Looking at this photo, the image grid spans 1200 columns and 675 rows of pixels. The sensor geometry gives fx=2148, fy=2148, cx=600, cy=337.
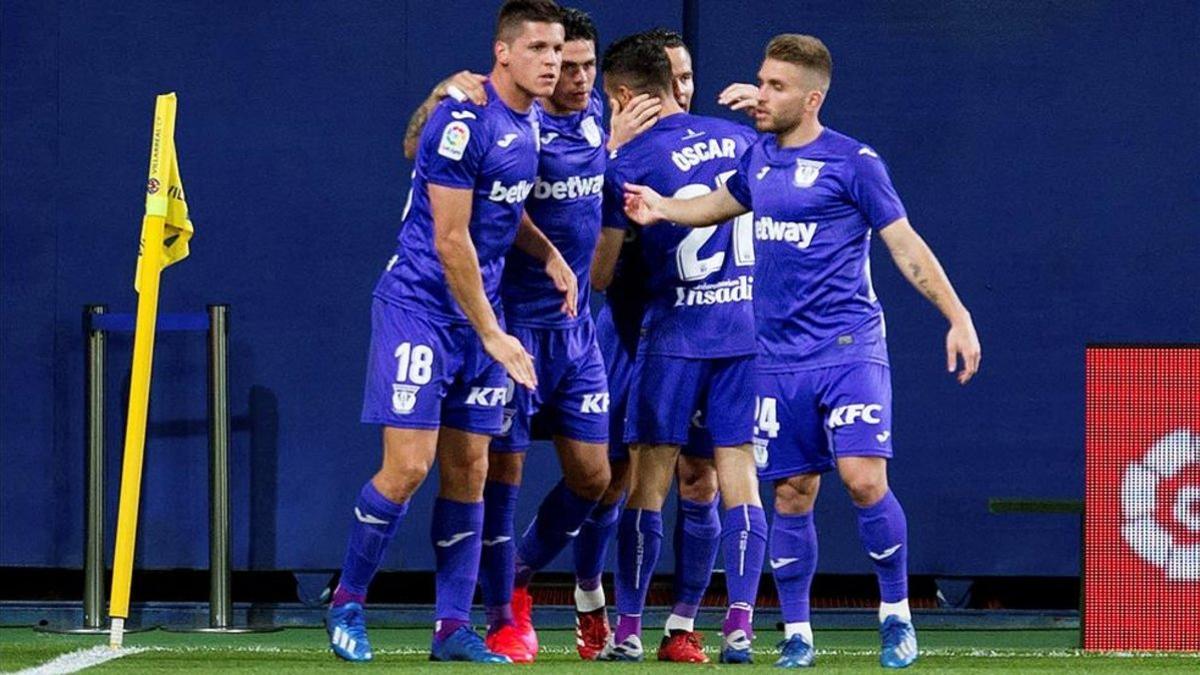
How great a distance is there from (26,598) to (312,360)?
1.75 meters

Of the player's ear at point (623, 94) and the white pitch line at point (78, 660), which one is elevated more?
the player's ear at point (623, 94)

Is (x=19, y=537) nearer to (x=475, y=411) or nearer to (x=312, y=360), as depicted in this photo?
(x=312, y=360)

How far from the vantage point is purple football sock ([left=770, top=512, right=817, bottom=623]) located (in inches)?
260

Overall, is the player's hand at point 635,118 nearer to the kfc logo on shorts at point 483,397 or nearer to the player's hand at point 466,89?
the player's hand at point 466,89

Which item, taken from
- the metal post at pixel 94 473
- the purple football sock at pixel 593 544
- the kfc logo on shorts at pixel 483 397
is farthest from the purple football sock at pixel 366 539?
the metal post at pixel 94 473

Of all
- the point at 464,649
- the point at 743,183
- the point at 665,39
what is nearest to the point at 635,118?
the point at 665,39

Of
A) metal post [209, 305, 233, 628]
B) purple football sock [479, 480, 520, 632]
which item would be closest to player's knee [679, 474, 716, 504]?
purple football sock [479, 480, 520, 632]

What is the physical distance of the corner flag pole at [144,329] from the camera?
300 inches

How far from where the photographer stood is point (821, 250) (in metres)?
6.53

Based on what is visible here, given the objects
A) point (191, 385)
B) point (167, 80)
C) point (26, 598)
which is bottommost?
point (26, 598)

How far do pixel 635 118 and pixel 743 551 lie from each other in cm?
147

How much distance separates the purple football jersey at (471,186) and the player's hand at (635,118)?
55 centimetres

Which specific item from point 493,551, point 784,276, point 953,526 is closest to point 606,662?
point 493,551

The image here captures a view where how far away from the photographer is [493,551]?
6.96 m
